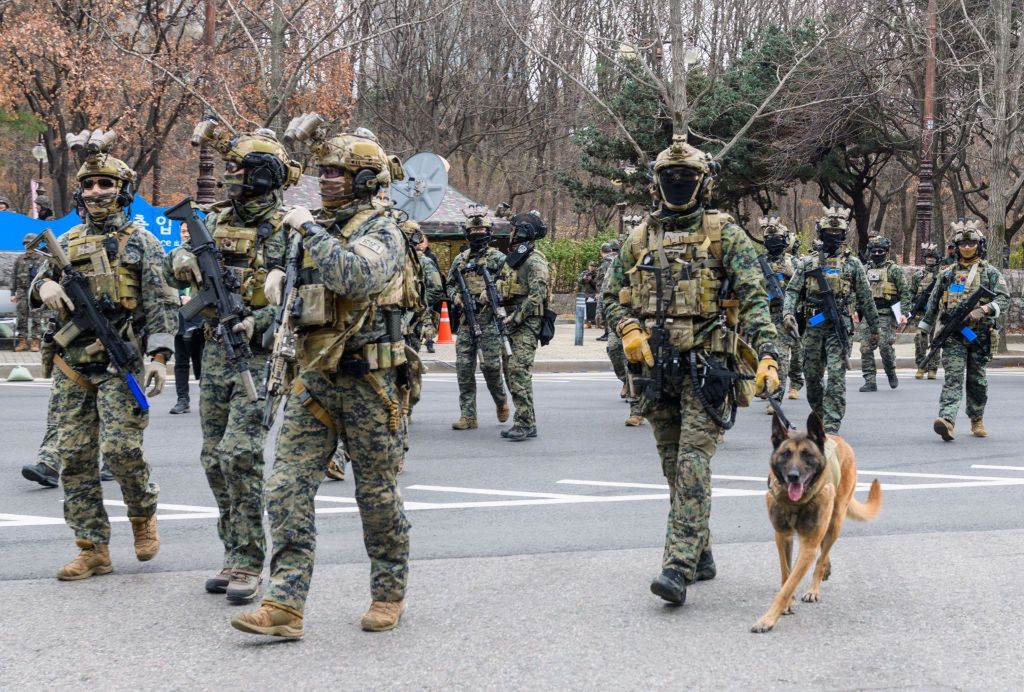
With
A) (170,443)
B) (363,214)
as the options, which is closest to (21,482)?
(170,443)

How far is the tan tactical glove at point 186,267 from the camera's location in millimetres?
5680

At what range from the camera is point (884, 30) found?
32.0 m

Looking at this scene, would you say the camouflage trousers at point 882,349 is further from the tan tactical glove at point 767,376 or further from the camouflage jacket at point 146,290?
the camouflage jacket at point 146,290

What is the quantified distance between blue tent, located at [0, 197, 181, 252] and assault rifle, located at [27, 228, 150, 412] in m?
11.2

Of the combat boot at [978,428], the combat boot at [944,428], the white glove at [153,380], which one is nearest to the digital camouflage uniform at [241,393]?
the white glove at [153,380]

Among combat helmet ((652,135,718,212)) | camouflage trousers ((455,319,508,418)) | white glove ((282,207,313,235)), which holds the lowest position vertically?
camouflage trousers ((455,319,508,418))

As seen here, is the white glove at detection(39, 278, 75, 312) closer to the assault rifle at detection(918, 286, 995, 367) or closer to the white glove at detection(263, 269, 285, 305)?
the white glove at detection(263, 269, 285, 305)

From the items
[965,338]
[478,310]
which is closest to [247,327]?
[478,310]

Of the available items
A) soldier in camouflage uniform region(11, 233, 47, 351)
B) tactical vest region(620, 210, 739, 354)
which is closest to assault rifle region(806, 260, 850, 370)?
tactical vest region(620, 210, 739, 354)

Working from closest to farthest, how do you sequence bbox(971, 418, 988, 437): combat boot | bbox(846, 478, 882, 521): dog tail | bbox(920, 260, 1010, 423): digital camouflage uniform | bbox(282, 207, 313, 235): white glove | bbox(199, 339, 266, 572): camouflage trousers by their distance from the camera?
bbox(282, 207, 313, 235): white glove → bbox(199, 339, 266, 572): camouflage trousers → bbox(846, 478, 882, 521): dog tail → bbox(920, 260, 1010, 423): digital camouflage uniform → bbox(971, 418, 988, 437): combat boot

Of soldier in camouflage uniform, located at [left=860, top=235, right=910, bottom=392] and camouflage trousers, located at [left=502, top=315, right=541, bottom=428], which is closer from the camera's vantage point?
camouflage trousers, located at [left=502, top=315, right=541, bottom=428]

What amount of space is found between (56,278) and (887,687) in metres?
4.30

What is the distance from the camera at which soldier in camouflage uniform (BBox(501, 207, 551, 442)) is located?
36.5 ft

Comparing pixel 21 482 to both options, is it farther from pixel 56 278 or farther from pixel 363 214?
pixel 363 214
